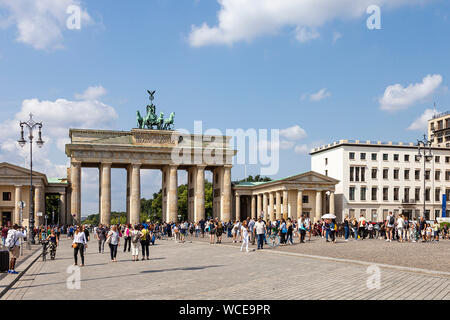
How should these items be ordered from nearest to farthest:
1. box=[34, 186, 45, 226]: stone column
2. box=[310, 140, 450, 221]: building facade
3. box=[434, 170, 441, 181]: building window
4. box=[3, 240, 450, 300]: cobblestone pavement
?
1. box=[3, 240, 450, 300]: cobblestone pavement
2. box=[34, 186, 45, 226]: stone column
3. box=[310, 140, 450, 221]: building facade
4. box=[434, 170, 441, 181]: building window

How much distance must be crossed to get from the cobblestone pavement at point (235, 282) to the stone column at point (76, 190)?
56.0 metres

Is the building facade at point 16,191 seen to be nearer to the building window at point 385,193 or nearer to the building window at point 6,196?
the building window at point 6,196

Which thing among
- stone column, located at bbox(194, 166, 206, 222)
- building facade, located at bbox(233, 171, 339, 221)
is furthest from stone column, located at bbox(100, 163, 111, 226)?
building facade, located at bbox(233, 171, 339, 221)

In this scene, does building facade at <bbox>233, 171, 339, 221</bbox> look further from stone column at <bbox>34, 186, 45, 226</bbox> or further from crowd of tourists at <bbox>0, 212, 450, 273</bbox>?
stone column at <bbox>34, 186, 45, 226</bbox>

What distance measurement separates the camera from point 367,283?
1611 cm

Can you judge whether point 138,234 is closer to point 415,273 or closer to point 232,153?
point 415,273

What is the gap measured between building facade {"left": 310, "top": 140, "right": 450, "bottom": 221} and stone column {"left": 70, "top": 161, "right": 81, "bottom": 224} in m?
42.9

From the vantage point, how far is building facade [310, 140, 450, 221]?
89688mm

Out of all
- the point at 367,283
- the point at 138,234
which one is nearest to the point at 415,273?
the point at 367,283

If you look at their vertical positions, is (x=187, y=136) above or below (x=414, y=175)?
above

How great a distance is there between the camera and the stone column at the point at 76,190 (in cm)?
7844

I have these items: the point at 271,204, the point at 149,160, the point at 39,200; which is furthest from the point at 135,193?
the point at 271,204
